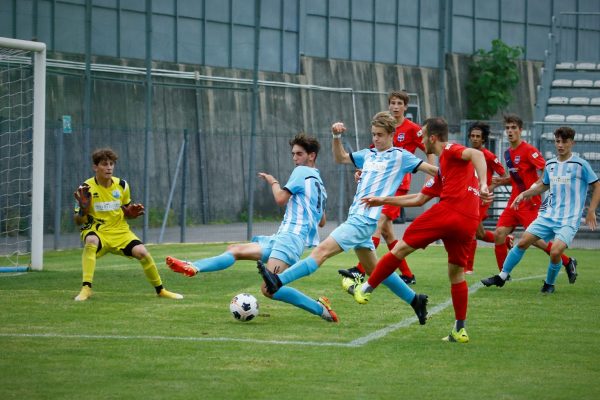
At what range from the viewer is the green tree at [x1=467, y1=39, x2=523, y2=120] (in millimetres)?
37781

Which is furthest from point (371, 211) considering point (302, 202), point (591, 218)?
point (591, 218)

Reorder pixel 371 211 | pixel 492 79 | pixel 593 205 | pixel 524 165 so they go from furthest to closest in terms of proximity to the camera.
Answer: pixel 492 79 → pixel 524 165 → pixel 593 205 → pixel 371 211

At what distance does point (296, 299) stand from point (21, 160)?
36.0 feet

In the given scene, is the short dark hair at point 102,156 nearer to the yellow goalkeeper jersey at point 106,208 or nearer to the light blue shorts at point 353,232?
the yellow goalkeeper jersey at point 106,208

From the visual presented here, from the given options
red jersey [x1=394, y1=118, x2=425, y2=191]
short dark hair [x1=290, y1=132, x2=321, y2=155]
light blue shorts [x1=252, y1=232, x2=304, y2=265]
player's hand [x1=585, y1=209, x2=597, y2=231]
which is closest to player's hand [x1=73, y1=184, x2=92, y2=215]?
light blue shorts [x1=252, y1=232, x2=304, y2=265]

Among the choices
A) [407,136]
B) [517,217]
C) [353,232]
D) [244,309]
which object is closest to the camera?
[244,309]

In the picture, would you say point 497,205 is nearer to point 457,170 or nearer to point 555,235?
point 555,235

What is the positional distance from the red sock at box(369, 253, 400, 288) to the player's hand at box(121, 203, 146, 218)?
3.48 metres

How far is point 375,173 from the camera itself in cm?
1062

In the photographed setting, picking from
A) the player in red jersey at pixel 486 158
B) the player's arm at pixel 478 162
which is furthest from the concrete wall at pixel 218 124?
the player's arm at pixel 478 162

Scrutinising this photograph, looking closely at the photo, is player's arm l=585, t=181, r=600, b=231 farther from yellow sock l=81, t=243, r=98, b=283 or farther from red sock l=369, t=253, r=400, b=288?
yellow sock l=81, t=243, r=98, b=283

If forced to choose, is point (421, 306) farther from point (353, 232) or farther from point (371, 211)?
point (371, 211)

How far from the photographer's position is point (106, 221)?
Answer: 12102 mm

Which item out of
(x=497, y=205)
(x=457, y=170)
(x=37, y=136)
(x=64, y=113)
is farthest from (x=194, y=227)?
(x=457, y=170)
